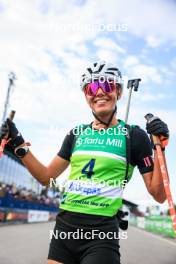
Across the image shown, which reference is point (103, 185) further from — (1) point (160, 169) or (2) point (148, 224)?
(2) point (148, 224)

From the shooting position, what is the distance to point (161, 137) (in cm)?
309

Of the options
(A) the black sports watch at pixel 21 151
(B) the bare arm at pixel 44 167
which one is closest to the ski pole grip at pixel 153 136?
(B) the bare arm at pixel 44 167

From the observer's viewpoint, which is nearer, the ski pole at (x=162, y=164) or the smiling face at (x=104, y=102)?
the ski pole at (x=162, y=164)

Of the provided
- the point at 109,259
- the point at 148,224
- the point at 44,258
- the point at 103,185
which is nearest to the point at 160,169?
the point at 103,185

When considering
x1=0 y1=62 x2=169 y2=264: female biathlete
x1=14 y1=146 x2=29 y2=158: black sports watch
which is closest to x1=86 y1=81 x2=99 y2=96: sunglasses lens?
x1=0 y1=62 x2=169 y2=264: female biathlete

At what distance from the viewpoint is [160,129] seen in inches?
120

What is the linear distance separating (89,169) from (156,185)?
51cm

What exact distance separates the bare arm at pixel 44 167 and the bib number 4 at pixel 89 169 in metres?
0.37

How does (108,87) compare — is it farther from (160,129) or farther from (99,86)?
(160,129)

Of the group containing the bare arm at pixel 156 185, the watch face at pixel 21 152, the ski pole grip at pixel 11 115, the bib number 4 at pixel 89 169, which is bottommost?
the bare arm at pixel 156 185

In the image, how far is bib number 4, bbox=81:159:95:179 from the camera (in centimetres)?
340

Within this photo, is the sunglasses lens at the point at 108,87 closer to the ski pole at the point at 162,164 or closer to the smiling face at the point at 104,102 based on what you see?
the smiling face at the point at 104,102

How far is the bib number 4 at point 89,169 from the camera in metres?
3.40

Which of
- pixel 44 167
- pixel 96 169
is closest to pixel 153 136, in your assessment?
pixel 96 169
